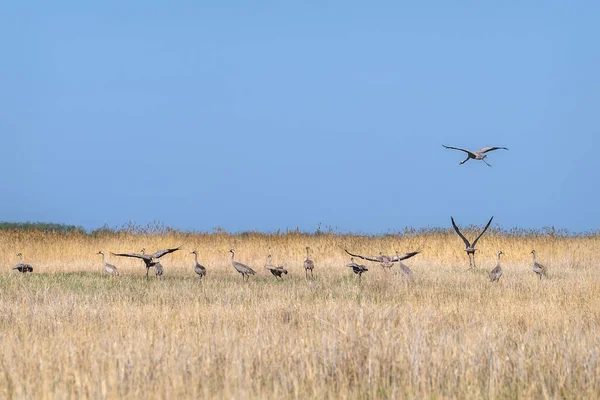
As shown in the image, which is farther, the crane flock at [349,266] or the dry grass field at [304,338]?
the crane flock at [349,266]

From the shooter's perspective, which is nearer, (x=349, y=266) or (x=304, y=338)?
(x=304, y=338)

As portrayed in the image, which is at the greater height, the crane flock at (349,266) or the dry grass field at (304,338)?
the crane flock at (349,266)

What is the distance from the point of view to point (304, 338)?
847 centimetres

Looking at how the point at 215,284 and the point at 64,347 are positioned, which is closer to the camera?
the point at 64,347

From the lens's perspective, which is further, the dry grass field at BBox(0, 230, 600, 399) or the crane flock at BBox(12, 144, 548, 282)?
the crane flock at BBox(12, 144, 548, 282)

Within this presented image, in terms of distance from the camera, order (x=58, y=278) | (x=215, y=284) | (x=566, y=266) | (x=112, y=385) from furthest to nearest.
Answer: (x=566, y=266) → (x=58, y=278) → (x=215, y=284) → (x=112, y=385)

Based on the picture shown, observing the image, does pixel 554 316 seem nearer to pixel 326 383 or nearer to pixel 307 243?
pixel 326 383

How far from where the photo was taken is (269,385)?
21.6ft

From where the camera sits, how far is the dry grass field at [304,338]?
657 centimetres

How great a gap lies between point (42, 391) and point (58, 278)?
14.0 meters

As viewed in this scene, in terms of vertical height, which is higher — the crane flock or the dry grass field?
the crane flock

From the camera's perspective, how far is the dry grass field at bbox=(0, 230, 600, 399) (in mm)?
6570

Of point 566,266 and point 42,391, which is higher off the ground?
point 566,266

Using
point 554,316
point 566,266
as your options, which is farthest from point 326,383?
point 566,266
